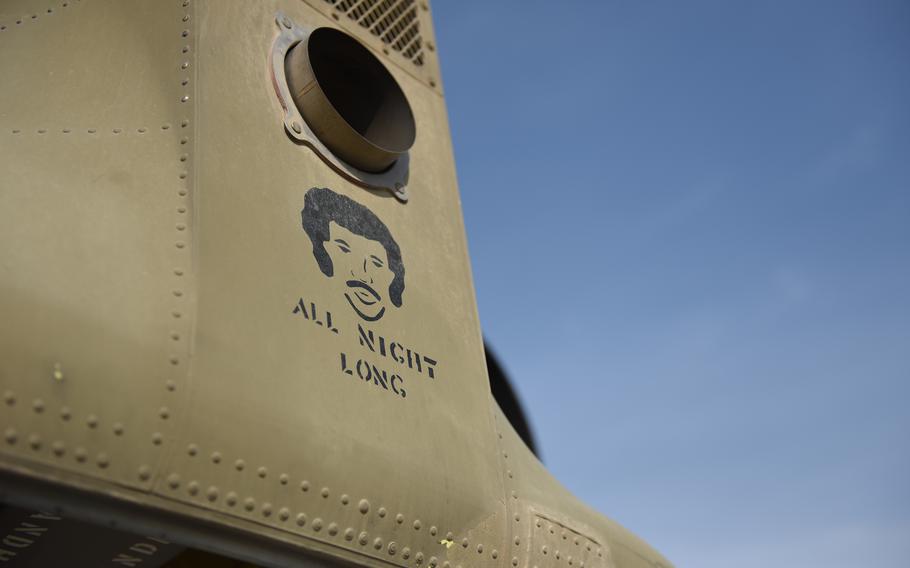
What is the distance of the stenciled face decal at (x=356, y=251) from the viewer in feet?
12.5

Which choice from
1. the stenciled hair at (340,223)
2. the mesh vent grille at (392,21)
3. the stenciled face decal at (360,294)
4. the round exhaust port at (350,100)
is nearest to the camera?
the stenciled face decal at (360,294)

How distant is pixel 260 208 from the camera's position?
3539 mm

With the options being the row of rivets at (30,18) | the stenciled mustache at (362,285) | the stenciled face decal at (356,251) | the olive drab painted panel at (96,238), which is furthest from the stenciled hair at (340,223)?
the row of rivets at (30,18)

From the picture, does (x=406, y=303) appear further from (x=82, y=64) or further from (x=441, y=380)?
(x=82, y=64)

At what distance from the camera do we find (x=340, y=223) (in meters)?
4.00

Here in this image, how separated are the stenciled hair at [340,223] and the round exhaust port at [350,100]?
0.28m

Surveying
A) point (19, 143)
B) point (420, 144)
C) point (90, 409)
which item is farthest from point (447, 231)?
point (90, 409)

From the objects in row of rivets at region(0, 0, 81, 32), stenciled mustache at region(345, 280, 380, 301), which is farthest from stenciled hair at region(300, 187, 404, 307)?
row of rivets at region(0, 0, 81, 32)

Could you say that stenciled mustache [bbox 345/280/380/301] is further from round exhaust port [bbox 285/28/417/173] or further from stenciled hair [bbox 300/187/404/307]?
round exhaust port [bbox 285/28/417/173]

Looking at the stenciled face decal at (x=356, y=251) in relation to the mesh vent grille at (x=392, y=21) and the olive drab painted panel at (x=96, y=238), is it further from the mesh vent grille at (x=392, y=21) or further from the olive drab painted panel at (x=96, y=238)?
the mesh vent grille at (x=392, y=21)

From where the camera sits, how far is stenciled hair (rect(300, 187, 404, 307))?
3762 millimetres

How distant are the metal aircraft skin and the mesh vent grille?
24cm

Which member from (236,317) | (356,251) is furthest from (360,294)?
(236,317)

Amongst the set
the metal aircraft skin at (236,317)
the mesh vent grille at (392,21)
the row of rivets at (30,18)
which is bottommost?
the metal aircraft skin at (236,317)
